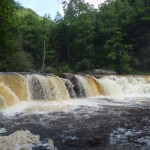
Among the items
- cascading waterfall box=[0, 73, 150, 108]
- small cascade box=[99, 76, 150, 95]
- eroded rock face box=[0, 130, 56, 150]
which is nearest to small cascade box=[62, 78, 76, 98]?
cascading waterfall box=[0, 73, 150, 108]

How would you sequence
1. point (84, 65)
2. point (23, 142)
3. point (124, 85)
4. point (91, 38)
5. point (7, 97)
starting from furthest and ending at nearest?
point (91, 38) → point (84, 65) → point (124, 85) → point (7, 97) → point (23, 142)

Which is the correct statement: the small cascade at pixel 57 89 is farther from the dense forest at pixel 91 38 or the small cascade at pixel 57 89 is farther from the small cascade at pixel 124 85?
the dense forest at pixel 91 38

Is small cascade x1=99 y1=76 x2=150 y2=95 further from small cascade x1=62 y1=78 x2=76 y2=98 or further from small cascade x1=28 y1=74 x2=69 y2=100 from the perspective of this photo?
small cascade x1=28 y1=74 x2=69 y2=100

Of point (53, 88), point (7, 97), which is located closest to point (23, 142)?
point (7, 97)

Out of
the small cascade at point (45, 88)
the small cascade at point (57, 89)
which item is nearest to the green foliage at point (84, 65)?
the small cascade at point (57, 89)

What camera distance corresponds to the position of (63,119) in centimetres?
948

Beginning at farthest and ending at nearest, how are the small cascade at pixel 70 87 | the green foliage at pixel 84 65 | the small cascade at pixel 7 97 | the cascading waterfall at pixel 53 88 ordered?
the green foliage at pixel 84 65
the small cascade at pixel 70 87
the cascading waterfall at pixel 53 88
the small cascade at pixel 7 97

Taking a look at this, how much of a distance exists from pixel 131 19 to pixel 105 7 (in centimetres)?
437

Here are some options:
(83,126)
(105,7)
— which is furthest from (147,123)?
(105,7)

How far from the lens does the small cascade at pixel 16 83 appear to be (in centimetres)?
1316

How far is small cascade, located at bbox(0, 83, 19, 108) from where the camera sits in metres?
11.8

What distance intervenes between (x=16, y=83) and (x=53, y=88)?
1.97 m

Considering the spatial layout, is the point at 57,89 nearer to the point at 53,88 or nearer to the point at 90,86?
the point at 53,88

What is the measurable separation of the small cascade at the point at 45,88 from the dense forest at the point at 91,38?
16399 mm
